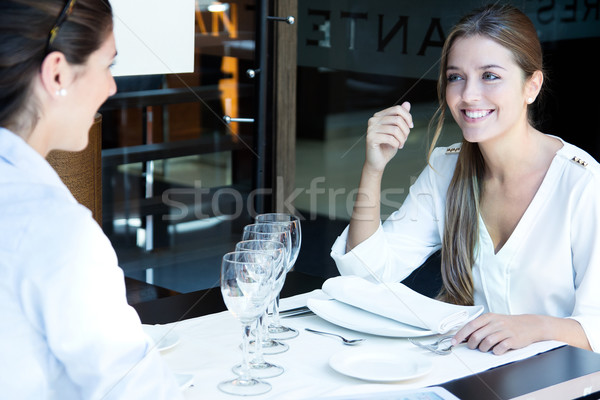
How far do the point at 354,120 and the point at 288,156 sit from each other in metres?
1.14

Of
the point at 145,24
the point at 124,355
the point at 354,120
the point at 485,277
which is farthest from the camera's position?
the point at 354,120

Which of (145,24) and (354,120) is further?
(354,120)

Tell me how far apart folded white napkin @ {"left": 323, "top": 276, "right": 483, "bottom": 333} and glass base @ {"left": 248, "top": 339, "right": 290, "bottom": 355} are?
0.18m

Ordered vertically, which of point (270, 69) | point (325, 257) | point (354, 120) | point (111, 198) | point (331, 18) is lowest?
point (325, 257)

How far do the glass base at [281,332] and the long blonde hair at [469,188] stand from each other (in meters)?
0.54

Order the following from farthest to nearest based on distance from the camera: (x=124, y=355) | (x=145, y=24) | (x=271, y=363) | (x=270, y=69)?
(x=270, y=69)
(x=145, y=24)
(x=271, y=363)
(x=124, y=355)

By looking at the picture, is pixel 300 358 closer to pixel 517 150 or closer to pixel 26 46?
pixel 26 46

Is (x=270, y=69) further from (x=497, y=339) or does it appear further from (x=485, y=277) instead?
(x=497, y=339)

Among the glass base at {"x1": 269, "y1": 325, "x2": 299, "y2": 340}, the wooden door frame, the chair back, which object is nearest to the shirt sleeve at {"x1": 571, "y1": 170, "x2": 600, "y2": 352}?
the glass base at {"x1": 269, "y1": 325, "x2": 299, "y2": 340}

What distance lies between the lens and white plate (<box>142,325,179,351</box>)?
1198 millimetres

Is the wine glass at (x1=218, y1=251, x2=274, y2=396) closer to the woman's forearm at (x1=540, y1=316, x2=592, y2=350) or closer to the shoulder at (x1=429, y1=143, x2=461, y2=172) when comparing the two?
the woman's forearm at (x1=540, y1=316, x2=592, y2=350)

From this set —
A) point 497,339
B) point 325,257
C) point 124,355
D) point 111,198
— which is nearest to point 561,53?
point 325,257

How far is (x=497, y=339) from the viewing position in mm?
1227

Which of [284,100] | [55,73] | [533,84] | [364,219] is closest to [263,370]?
[55,73]
